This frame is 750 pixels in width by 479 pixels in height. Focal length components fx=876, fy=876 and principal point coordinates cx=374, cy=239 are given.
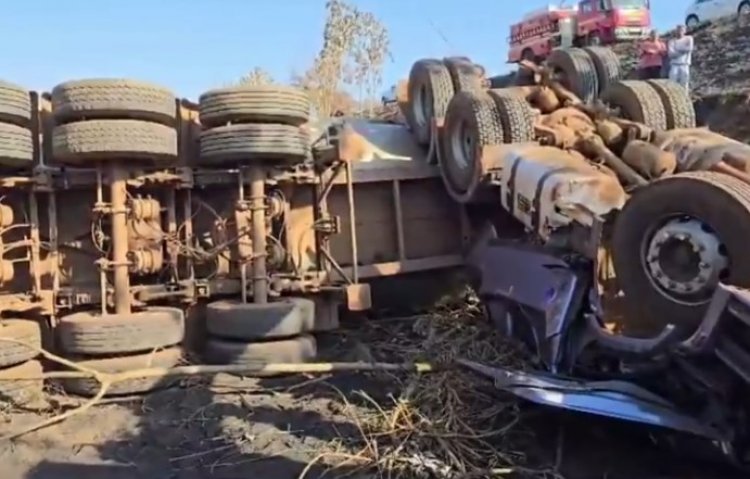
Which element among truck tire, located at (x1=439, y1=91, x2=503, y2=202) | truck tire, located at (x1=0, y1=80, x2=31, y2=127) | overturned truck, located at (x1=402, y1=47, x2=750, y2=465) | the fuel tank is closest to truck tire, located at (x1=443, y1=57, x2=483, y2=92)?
overturned truck, located at (x1=402, y1=47, x2=750, y2=465)

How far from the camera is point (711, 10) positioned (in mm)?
20797

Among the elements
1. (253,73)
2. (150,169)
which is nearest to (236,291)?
(150,169)

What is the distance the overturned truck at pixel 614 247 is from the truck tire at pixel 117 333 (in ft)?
5.98

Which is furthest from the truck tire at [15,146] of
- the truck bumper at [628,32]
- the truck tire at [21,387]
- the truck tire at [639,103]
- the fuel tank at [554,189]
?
the truck bumper at [628,32]

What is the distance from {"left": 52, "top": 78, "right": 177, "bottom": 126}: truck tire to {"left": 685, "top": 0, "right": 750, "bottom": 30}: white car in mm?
17110

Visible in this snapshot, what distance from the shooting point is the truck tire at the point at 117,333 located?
4.70 meters

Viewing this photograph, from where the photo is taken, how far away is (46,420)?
4289 millimetres

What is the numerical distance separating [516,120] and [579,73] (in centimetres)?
158

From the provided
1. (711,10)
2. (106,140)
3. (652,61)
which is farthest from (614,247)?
(711,10)

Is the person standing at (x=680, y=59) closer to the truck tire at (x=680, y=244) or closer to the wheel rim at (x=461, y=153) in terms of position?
the wheel rim at (x=461, y=153)

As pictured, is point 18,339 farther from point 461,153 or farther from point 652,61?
point 652,61

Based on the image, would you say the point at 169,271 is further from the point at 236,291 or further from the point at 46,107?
the point at 46,107

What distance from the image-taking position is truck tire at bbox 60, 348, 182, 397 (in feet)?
15.3

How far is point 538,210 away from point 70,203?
2885 millimetres
